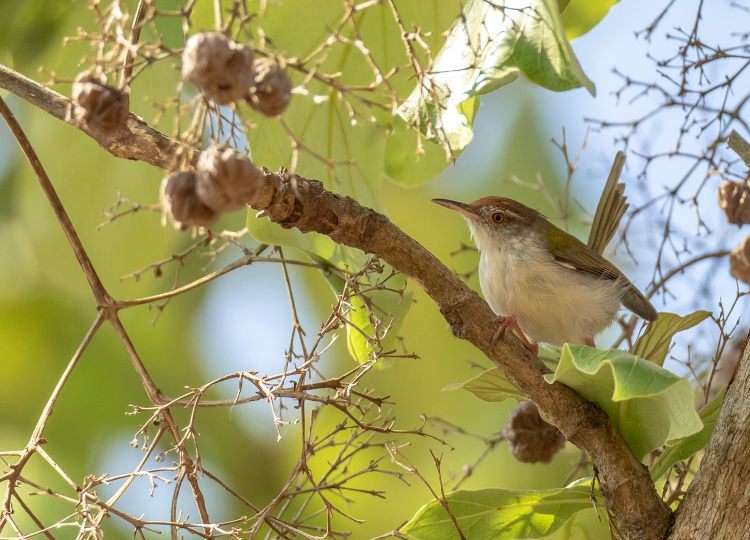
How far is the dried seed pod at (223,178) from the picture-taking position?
1075 millimetres

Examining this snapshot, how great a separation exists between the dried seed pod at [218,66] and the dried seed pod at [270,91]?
0.07 feet

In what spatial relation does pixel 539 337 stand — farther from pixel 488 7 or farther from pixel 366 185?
pixel 488 7

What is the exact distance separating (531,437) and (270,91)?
5.12ft

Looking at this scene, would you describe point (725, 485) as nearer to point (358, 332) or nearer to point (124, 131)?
point (358, 332)

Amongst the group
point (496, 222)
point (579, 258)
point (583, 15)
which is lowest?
point (583, 15)

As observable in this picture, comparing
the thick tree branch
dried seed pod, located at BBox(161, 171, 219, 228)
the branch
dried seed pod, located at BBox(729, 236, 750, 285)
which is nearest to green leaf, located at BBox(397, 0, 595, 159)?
the thick tree branch

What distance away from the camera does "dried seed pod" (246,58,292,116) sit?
1.07 m

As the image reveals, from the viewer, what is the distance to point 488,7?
5.58 feet

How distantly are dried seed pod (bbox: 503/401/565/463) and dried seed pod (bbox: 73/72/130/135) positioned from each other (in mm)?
1549

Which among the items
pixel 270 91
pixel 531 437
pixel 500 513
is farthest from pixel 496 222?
pixel 270 91

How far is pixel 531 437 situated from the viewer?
7.86ft

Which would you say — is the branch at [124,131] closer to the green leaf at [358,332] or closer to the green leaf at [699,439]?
the green leaf at [358,332]

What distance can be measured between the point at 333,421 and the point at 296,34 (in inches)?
73.3

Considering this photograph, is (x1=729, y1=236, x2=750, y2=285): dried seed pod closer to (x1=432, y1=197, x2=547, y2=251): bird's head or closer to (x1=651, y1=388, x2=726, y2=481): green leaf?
(x1=651, y1=388, x2=726, y2=481): green leaf
